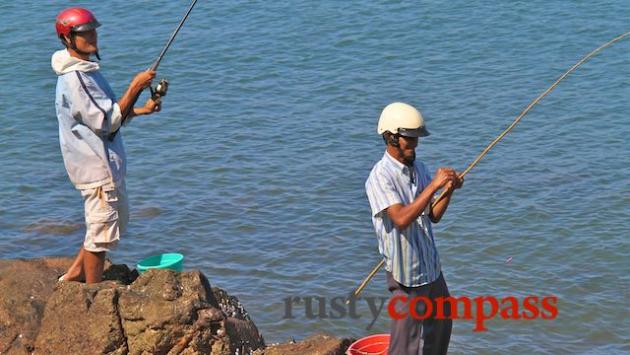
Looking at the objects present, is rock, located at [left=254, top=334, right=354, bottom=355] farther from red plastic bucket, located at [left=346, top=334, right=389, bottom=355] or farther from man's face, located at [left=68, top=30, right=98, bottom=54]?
man's face, located at [left=68, top=30, right=98, bottom=54]

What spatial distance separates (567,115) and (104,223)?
25.0 feet

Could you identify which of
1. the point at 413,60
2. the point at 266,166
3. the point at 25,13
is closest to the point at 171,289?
the point at 266,166

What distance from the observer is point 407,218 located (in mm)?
4852

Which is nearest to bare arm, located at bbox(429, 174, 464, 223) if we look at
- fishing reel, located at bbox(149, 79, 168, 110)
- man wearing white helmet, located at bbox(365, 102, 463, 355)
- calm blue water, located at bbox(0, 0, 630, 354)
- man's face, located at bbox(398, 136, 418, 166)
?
man wearing white helmet, located at bbox(365, 102, 463, 355)

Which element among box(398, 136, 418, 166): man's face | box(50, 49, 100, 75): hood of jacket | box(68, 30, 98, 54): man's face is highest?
box(68, 30, 98, 54): man's face

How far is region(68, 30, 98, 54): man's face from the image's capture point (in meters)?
5.77

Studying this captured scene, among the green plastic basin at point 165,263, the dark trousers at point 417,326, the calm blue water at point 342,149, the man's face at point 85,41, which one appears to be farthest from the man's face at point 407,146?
the calm blue water at point 342,149

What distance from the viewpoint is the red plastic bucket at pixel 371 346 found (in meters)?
5.79

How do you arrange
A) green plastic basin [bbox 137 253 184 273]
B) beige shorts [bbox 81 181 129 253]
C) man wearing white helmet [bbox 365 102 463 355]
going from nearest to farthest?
man wearing white helmet [bbox 365 102 463 355] < beige shorts [bbox 81 181 129 253] < green plastic basin [bbox 137 253 184 273]

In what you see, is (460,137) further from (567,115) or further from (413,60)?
(413,60)

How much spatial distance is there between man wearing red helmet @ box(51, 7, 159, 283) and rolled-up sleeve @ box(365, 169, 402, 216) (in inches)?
59.1

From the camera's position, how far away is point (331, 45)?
605 inches

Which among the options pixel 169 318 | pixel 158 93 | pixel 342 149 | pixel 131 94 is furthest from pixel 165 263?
pixel 342 149

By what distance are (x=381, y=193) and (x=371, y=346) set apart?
1254 millimetres
